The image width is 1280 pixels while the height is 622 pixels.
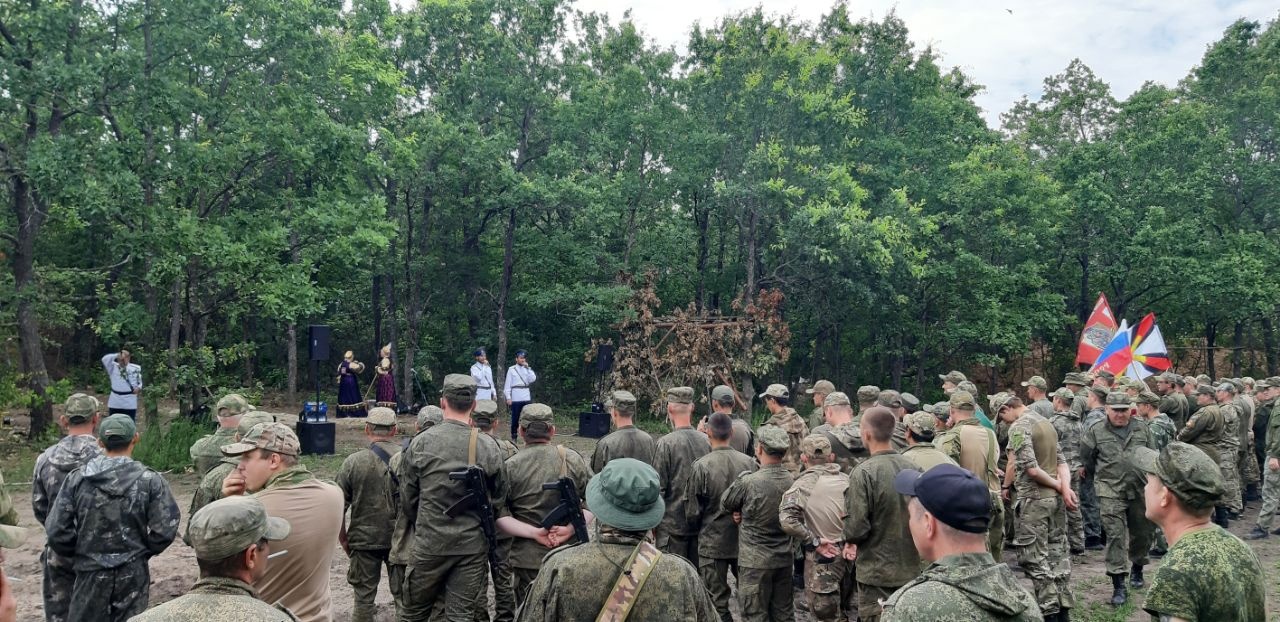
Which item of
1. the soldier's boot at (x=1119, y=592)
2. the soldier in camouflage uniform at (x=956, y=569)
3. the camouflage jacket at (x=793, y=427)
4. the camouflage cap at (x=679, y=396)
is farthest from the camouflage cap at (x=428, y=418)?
the soldier's boot at (x=1119, y=592)

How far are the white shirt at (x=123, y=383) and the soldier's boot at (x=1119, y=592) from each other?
13622 millimetres

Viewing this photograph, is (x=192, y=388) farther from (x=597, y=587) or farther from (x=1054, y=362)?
(x=1054, y=362)

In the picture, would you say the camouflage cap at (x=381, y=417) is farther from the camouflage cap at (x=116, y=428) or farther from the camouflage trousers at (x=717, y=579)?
the camouflage trousers at (x=717, y=579)

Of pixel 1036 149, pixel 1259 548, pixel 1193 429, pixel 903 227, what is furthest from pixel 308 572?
pixel 1036 149

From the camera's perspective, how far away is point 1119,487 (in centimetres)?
785

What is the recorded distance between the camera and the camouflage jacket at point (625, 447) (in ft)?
21.4

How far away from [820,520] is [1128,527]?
4.61m

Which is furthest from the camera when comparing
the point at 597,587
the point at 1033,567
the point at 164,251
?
the point at 164,251

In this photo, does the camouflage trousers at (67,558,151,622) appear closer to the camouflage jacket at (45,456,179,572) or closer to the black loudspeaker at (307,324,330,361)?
the camouflage jacket at (45,456,179,572)

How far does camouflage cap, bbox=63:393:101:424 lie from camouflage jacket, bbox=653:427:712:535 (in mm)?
4121

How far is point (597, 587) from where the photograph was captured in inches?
116

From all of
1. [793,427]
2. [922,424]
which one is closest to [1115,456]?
[793,427]

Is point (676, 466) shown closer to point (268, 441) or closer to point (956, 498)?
point (268, 441)

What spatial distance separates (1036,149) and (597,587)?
33.0 meters
